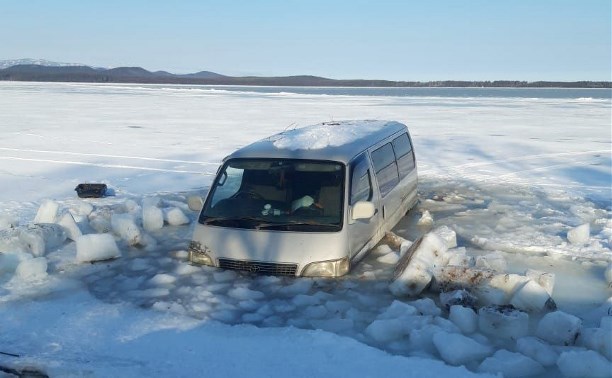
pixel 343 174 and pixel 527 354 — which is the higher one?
pixel 343 174

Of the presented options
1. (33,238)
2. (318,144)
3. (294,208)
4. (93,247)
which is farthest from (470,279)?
(33,238)

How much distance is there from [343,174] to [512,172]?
895 centimetres

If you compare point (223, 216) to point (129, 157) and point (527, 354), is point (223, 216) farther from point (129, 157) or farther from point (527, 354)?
point (129, 157)

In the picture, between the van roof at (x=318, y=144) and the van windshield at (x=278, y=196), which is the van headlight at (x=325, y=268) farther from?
the van roof at (x=318, y=144)

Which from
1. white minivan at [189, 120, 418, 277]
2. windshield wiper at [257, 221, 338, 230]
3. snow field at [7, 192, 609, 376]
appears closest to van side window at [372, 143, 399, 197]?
white minivan at [189, 120, 418, 277]

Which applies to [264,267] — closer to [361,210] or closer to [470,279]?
[361,210]

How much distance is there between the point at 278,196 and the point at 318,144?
104cm

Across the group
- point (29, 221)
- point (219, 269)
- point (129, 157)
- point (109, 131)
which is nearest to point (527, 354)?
point (219, 269)

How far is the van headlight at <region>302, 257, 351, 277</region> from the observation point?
6.77 meters

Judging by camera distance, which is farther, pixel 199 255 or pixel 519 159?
pixel 519 159

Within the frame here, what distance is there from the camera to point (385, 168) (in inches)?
344

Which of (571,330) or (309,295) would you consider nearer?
(571,330)

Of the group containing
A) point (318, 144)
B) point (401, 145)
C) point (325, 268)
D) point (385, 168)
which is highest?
point (318, 144)

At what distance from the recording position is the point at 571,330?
532 centimetres
